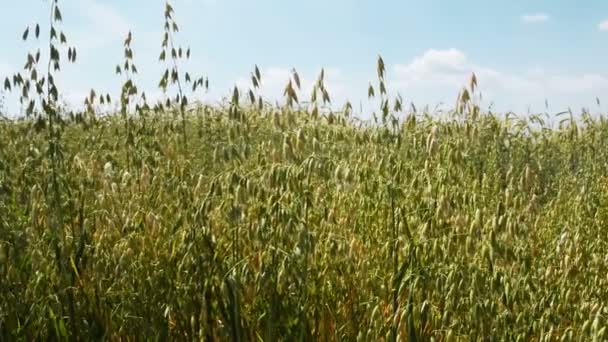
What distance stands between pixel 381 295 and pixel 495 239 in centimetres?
58

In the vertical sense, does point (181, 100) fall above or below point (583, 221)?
above

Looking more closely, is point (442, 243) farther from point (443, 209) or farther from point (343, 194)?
point (343, 194)

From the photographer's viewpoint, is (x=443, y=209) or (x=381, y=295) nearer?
(x=443, y=209)

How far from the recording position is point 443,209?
9.41 feet

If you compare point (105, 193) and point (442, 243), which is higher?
point (105, 193)

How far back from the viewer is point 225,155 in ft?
9.64

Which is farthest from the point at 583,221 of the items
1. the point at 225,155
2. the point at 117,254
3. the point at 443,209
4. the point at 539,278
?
the point at 117,254

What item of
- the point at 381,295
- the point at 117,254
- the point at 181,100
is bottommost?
the point at 381,295

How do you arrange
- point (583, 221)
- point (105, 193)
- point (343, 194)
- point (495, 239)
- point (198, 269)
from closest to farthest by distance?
point (495, 239) → point (198, 269) → point (105, 193) → point (343, 194) → point (583, 221)

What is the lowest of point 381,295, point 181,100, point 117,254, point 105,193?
point 381,295

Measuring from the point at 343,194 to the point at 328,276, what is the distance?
2.37 ft

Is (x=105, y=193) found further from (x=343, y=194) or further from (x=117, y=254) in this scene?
(x=343, y=194)

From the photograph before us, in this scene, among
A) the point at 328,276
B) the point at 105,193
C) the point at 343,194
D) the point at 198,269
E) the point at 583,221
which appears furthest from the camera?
the point at 583,221

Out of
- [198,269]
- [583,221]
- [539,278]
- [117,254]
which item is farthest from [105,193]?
[583,221]
